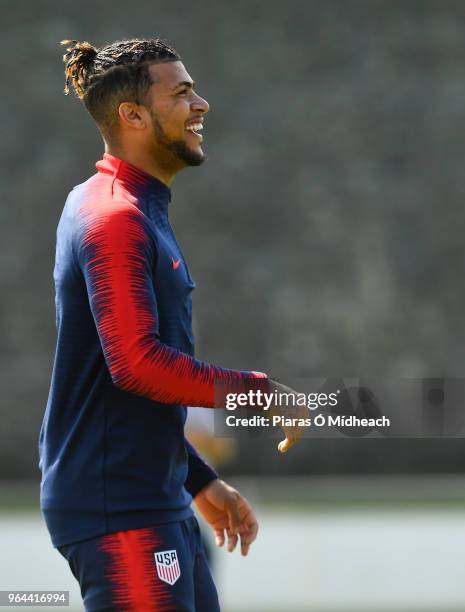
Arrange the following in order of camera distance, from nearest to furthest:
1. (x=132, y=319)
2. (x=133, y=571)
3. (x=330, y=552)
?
(x=132, y=319), (x=133, y=571), (x=330, y=552)

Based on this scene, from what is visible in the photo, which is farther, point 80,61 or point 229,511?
point 229,511

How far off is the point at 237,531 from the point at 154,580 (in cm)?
54

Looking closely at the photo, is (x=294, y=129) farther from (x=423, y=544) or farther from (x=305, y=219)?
(x=423, y=544)

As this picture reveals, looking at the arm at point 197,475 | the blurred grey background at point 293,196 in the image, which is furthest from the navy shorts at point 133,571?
the blurred grey background at point 293,196

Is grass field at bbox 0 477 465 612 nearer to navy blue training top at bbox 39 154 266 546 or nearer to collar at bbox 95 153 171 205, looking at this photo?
navy blue training top at bbox 39 154 266 546

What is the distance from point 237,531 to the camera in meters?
3.22

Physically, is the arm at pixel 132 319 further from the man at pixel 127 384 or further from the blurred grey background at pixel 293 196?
the blurred grey background at pixel 293 196

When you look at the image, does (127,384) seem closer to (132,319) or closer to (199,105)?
(132,319)

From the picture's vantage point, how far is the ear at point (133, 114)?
2926 mm

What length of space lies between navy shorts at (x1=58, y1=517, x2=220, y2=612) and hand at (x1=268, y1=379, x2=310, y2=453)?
348 mm

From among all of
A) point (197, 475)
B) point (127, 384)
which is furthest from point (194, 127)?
point (197, 475)

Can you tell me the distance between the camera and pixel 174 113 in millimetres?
2934

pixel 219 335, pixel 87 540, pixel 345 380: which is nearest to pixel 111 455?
pixel 87 540

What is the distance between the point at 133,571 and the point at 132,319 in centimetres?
57
